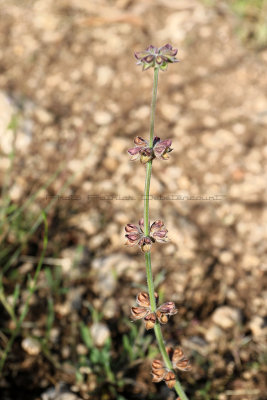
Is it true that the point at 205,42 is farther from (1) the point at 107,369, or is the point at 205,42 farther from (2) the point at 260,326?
(1) the point at 107,369

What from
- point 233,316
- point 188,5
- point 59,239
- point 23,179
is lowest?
point 233,316

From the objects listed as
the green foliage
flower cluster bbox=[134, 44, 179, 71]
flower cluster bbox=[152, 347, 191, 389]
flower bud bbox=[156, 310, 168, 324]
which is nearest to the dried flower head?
flower cluster bbox=[152, 347, 191, 389]

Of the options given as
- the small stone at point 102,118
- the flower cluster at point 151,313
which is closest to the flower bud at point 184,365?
the flower cluster at point 151,313

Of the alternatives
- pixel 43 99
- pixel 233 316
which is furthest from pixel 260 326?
pixel 43 99

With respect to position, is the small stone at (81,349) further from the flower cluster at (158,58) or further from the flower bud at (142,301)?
the flower cluster at (158,58)

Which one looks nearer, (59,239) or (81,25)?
(59,239)

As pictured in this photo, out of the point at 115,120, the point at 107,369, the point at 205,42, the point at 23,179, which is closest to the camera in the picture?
the point at 107,369
